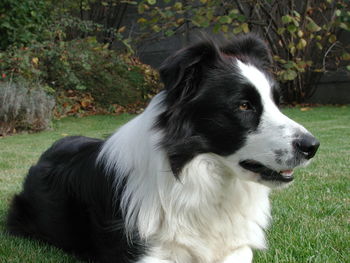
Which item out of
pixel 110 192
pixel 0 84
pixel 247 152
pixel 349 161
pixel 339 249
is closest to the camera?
pixel 247 152

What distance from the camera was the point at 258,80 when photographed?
2391 mm

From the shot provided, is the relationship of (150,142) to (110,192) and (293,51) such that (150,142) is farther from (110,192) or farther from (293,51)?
(293,51)

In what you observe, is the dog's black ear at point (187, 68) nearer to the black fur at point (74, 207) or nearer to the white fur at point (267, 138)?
the white fur at point (267, 138)

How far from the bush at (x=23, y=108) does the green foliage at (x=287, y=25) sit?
134 inches

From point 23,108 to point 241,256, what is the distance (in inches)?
315

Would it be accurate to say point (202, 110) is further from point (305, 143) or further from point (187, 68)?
point (305, 143)

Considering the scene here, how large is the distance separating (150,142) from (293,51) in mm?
10188

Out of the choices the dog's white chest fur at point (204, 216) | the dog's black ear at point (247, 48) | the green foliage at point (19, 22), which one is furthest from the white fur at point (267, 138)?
the green foliage at point (19, 22)

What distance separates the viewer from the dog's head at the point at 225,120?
2.27 m

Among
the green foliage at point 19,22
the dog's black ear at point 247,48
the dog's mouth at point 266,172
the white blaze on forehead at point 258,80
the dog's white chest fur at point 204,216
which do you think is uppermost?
the dog's black ear at point 247,48

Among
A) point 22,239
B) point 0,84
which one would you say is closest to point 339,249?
point 22,239

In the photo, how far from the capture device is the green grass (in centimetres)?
267

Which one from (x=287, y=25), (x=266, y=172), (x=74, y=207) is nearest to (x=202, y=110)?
(x=266, y=172)

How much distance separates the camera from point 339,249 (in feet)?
8.96
